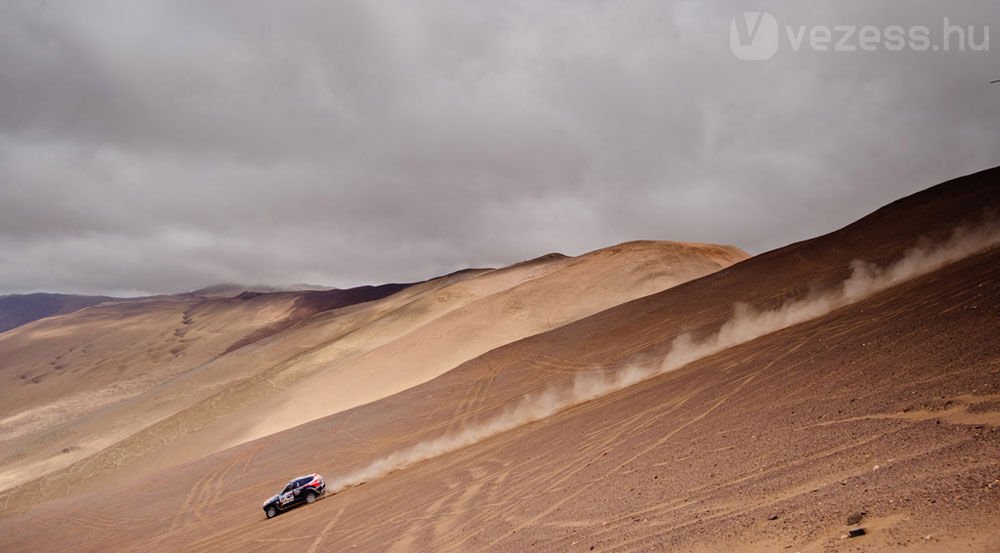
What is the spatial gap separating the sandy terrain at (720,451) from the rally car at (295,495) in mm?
914

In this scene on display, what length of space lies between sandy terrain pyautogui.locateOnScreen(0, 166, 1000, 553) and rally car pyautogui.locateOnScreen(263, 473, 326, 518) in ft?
3.00

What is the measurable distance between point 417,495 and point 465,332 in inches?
1375

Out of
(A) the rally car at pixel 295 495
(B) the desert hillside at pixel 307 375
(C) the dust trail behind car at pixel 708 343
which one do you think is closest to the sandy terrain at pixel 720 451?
(A) the rally car at pixel 295 495

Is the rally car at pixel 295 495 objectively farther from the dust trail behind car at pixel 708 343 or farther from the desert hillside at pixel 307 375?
the desert hillside at pixel 307 375

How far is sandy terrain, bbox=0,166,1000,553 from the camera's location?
7648mm

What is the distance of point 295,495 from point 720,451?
17.6m

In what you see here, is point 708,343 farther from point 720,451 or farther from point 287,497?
point 287,497

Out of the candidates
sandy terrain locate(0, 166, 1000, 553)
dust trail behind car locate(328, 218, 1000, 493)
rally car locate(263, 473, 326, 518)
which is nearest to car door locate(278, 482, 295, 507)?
rally car locate(263, 473, 326, 518)

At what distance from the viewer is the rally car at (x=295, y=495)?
73.3 feet

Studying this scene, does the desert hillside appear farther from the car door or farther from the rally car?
the car door

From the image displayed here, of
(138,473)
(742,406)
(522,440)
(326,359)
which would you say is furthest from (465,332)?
(742,406)

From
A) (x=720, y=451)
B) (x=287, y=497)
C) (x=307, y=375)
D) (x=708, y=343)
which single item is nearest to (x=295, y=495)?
(x=287, y=497)

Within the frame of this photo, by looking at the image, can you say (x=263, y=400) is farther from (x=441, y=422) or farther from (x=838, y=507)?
(x=838, y=507)

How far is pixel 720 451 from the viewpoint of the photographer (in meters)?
11.4
